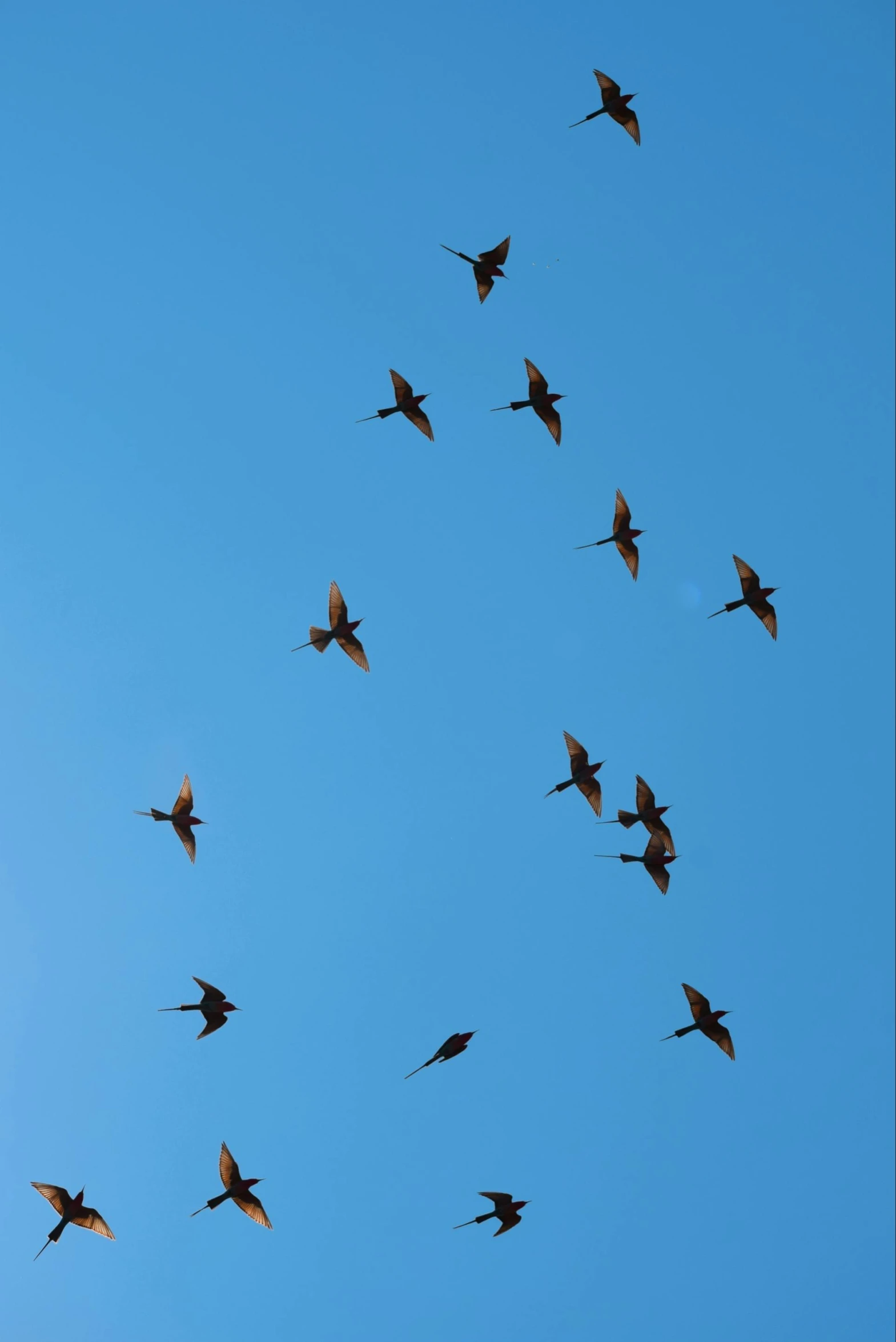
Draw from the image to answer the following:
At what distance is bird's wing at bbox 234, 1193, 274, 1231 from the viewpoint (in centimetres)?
2467

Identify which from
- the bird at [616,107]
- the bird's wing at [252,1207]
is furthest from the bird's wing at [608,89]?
the bird's wing at [252,1207]

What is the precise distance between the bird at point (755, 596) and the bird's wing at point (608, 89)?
11.9 metres

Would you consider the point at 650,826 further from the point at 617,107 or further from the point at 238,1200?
the point at 617,107

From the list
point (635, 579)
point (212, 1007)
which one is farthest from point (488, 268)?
point (212, 1007)

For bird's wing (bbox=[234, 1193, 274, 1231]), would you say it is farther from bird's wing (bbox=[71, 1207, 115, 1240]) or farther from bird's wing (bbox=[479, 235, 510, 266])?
bird's wing (bbox=[479, 235, 510, 266])

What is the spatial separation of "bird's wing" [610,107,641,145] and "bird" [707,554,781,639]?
11.2 m

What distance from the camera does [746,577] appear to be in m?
30.6

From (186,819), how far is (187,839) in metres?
0.62

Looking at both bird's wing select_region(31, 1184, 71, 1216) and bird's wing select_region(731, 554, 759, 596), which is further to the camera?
bird's wing select_region(731, 554, 759, 596)

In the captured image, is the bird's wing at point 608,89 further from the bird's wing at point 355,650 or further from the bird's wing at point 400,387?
the bird's wing at point 355,650

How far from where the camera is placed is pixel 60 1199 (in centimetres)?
2388

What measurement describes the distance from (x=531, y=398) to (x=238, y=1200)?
19902 mm

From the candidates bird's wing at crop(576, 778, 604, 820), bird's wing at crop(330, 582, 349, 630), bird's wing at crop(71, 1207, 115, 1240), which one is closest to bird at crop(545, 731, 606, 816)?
bird's wing at crop(576, 778, 604, 820)

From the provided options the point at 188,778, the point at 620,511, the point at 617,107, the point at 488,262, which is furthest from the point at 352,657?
the point at 617,107
